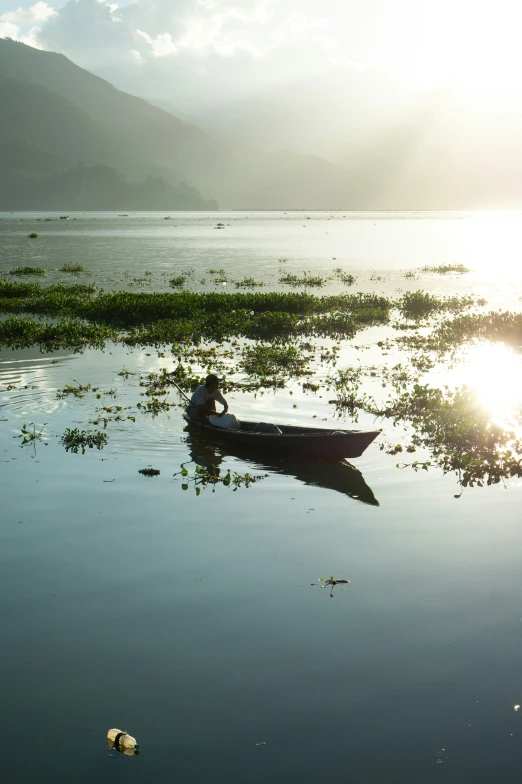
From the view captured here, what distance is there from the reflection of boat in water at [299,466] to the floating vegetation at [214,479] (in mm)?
470

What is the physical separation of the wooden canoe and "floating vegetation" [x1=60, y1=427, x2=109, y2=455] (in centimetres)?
238

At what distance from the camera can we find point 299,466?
13.8 m

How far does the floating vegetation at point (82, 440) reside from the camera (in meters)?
14.6

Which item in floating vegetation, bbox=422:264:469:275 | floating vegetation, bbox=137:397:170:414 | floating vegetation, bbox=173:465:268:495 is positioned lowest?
floating vegetation, bbox=173:465:268:495

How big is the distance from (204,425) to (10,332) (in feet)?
44.9

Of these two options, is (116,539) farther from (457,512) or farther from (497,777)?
(497,777)

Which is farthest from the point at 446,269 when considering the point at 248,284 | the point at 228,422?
the point at 228,422

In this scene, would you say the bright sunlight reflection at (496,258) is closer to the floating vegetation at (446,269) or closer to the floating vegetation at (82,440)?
the floating vegetation at (446,269)

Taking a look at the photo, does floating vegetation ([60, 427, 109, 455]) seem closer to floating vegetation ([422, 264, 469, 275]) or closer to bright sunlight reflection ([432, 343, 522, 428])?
bright sunlight reflection ([432, 343, 522, 428])

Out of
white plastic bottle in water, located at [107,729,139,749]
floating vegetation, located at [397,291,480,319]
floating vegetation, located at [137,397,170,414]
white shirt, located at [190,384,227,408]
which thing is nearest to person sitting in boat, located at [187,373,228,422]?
white shirt, located at [190,384,227,408]

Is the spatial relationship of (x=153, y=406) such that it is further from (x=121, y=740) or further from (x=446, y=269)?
(x=446, y=269)

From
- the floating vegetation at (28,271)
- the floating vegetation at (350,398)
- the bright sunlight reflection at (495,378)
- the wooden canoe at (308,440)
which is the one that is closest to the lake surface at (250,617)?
the wooden canoe at (308,440)

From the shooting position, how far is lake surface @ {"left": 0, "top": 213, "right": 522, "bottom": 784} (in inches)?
246

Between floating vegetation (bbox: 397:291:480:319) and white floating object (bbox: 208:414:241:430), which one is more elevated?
floating vegetation (bbox: 397:291:480:319)
